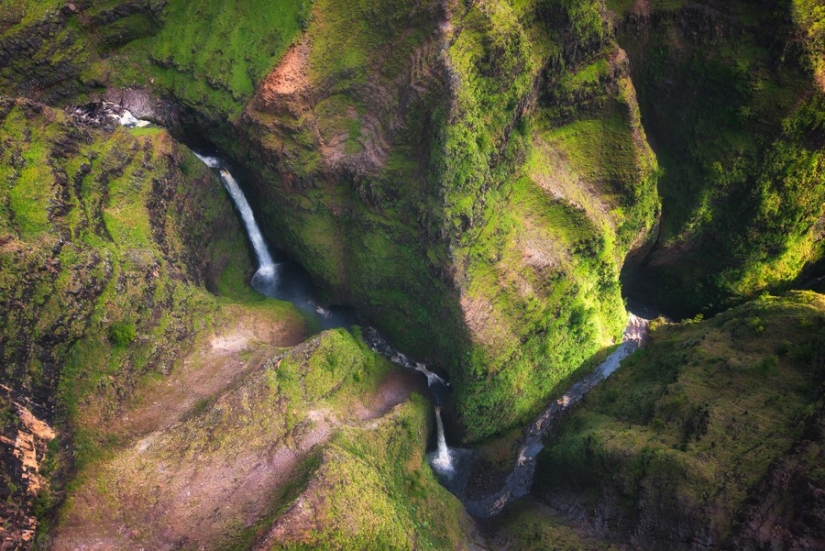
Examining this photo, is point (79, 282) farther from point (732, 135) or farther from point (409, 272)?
point (732, 135)

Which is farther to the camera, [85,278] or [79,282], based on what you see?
[85,278]

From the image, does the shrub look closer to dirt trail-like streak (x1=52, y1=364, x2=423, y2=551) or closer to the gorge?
the gorge

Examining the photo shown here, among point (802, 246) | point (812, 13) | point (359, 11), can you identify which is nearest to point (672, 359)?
point (802, 246)

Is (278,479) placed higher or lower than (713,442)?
lower

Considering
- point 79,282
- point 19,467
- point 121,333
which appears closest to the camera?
point 19,467

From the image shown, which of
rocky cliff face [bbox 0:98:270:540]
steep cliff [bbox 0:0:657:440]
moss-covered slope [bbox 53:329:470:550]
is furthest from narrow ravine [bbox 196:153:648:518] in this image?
rocky cliff face [bbox 0:98:270:540]

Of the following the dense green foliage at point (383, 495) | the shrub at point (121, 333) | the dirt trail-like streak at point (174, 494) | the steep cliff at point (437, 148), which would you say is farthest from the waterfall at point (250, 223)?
the dirt trail-like streak at point (174, 494)

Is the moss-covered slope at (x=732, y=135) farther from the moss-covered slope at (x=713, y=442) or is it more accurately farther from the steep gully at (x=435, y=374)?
the moss-covered slope at (x=713, y=442)

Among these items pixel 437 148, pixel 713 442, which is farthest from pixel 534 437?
pixel 437 148

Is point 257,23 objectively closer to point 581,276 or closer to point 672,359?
point 581,276
